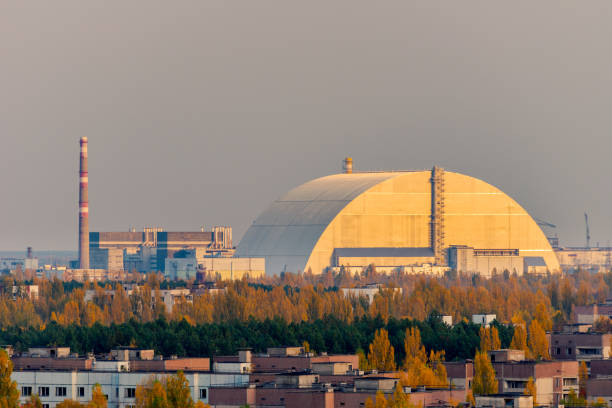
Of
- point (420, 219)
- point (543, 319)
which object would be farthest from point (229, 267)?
point (543, 319)

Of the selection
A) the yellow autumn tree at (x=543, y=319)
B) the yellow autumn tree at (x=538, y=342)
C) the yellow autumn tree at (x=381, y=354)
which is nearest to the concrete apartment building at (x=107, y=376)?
the yellow autumn tree at (x=381, y=354)

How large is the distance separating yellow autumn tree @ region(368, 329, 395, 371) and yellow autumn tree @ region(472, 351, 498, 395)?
1098 centimetres

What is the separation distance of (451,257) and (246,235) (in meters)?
21.5

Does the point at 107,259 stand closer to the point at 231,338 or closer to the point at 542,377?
the point at 231,338

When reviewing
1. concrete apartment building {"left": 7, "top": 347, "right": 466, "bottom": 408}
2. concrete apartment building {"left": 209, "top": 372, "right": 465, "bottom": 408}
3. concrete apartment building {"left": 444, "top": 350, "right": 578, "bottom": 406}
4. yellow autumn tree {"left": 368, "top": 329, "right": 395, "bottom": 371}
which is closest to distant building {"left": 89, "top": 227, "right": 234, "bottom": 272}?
yellow autumn tree {"left": 368, "top": 329, "right": 395, "bottom": 371}

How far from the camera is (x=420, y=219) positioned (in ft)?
491

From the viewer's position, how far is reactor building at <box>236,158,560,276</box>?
14812 centimetres

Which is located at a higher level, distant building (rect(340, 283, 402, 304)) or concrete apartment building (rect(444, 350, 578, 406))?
distant building (rect(340, 283, 402, 304))

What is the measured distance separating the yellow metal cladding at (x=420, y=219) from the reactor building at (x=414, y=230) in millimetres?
78

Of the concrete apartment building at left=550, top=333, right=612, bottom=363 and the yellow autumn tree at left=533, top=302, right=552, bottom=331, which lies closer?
the concrete apartment building at left=550, top=333, right=612, bottom=363

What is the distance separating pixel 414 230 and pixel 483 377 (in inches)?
3646

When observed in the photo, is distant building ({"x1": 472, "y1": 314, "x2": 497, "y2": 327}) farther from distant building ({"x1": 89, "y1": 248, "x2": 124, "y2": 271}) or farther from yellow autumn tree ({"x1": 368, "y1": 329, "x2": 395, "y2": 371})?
distant building ({"x1": 89, "y1": 248, "x2": 124, "y2": 271})

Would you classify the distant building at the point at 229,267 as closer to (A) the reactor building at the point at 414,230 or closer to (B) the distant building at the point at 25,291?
(A) the reactor building at the point at 414,230

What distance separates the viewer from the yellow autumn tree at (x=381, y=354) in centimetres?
6950
